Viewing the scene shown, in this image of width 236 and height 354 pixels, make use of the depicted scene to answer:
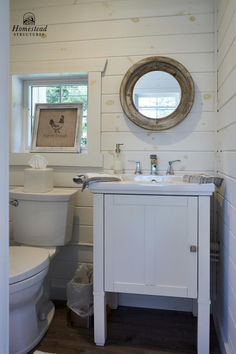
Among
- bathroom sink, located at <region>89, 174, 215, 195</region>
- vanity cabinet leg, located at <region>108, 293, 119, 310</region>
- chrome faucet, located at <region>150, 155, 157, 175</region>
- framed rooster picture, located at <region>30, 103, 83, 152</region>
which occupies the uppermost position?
framed rooster picture, located at <region>30, 103, 83, 152</region>

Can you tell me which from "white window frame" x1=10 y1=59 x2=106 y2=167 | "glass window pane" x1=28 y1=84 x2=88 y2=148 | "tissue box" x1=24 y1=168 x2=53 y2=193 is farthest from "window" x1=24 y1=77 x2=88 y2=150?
"tissue box" x1=24 y1=168 x2=53 y2=193

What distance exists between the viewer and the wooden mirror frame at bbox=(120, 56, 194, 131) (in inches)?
72.8

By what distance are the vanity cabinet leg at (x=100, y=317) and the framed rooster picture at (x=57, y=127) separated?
108 centimetres

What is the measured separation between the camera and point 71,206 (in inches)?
75.5

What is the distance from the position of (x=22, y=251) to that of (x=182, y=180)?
1.11 meters

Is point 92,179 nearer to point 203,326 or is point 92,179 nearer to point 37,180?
point 37,180

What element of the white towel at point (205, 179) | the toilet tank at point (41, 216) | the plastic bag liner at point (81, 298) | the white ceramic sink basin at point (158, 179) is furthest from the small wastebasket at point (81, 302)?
the white towel at point (205, 179)

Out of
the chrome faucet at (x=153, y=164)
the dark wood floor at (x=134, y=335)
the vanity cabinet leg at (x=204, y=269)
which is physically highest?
the chrome faucet at (x=153, y=164)

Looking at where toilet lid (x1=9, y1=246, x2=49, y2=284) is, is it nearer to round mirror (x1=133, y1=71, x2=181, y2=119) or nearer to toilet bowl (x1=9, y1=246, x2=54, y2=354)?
toilet bowl (x1=9, y1=246, x2=54, y2=354)

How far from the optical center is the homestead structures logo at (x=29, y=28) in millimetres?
2088

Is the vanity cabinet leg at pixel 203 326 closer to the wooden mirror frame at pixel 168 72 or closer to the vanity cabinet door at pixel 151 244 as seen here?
the vanity cabinet door at pixel 151 244

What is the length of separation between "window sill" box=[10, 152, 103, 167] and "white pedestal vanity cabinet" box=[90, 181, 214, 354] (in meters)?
0.54

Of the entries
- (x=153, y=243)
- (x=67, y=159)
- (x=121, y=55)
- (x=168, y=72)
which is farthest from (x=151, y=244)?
(x=121, y=55)

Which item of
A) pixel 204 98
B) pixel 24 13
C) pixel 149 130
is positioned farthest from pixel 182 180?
pixel 24 13
